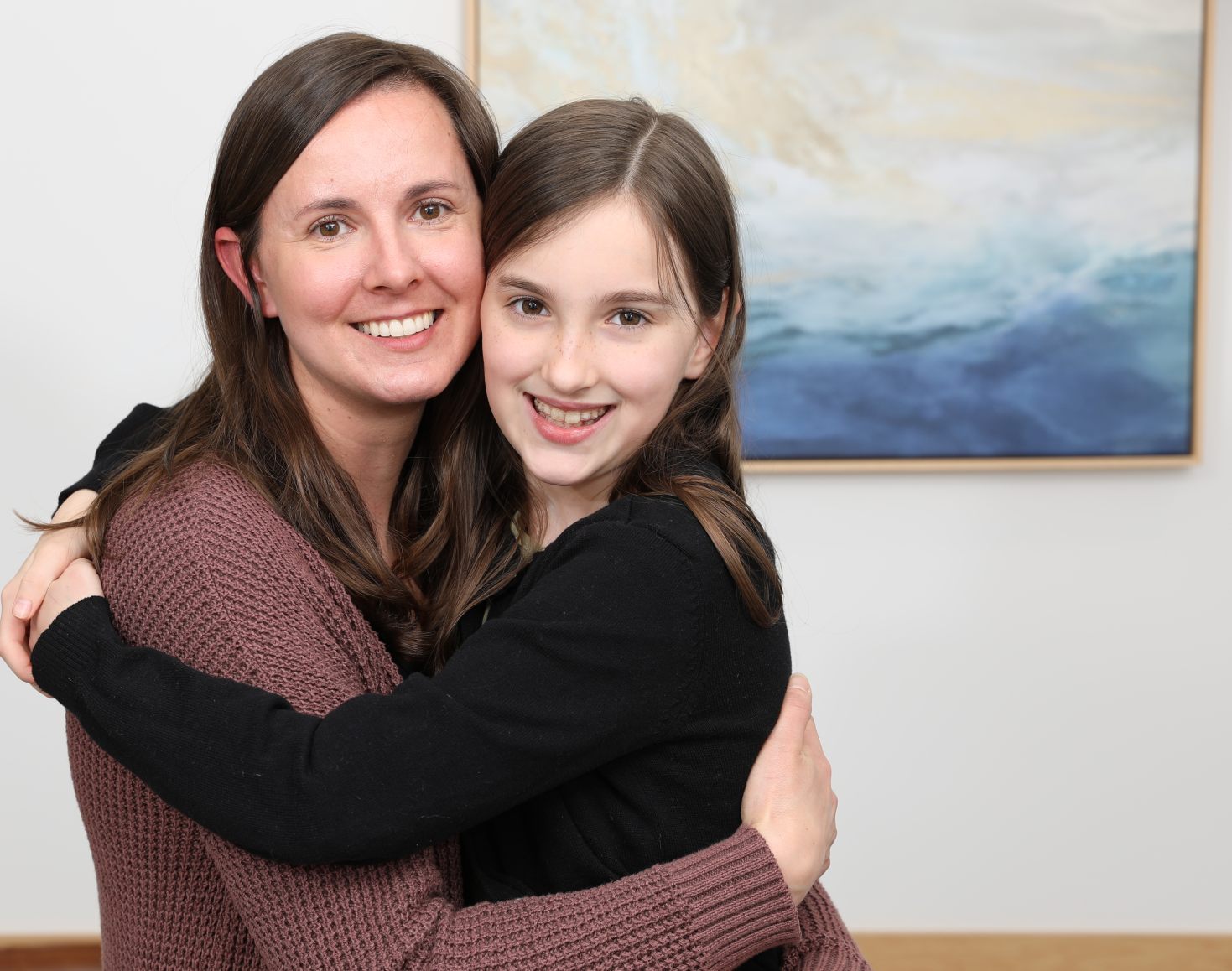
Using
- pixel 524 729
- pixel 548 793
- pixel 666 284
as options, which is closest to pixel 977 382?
pixel 666 284

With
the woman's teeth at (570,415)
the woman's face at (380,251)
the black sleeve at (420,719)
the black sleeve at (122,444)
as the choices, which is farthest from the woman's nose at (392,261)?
the black sleeve at (420,719)

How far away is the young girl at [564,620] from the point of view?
42.9 inches

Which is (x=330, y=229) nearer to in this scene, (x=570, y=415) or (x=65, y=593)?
(x=570, y=415)

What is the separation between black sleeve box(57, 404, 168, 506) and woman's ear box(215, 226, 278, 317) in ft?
0.66

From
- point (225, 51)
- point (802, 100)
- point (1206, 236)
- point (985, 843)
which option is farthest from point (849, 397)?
point (225, 51)

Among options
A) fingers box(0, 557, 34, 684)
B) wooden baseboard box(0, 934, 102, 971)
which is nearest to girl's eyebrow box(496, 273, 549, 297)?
fingers box(0, 557, 34, 684)

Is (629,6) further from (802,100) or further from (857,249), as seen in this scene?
(857,249)

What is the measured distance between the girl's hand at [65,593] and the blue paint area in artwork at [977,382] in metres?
1.94

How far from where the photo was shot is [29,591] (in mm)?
1291

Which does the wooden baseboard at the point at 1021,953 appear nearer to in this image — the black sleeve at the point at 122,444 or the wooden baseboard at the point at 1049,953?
the wooden baseboard at the point at 1049,953

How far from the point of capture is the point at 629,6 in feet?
9.57

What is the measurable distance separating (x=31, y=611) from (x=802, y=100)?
2.24 m

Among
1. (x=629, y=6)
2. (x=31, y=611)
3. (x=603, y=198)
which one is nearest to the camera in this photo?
(x=31, y=611)

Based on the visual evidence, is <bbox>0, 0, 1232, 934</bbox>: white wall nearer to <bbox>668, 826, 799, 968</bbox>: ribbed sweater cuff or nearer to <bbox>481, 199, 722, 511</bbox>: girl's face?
<bbox>481, 199, 722, 511</bbox>: girl's face
